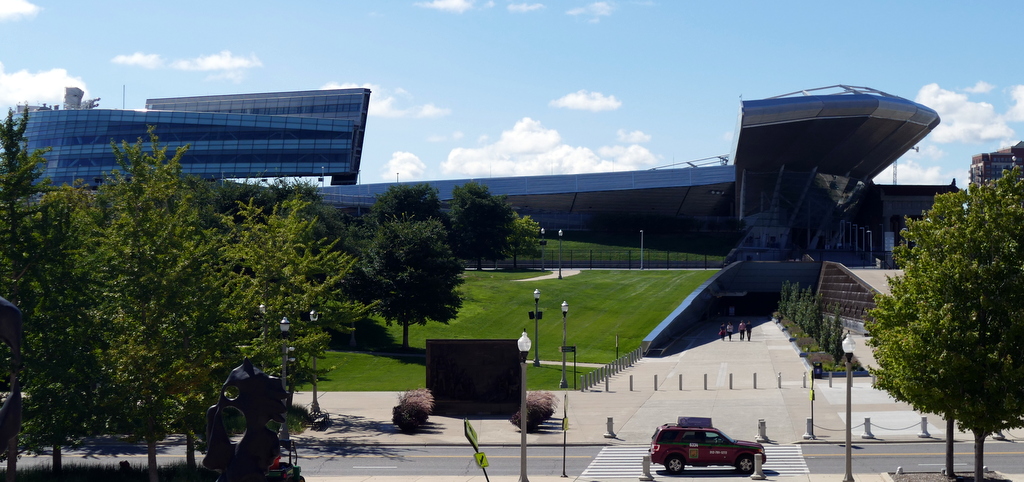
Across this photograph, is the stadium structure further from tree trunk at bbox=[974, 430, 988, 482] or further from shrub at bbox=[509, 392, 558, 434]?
tree trunk at bbox=[974, 430, 988, 482]

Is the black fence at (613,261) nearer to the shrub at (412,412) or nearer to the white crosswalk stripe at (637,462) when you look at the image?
the shrub at (412,412)

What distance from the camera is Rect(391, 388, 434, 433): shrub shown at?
30.8m

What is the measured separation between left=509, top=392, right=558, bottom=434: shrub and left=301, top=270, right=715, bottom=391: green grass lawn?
9209mm

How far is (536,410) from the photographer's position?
30750mm

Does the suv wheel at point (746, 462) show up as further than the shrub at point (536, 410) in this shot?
No

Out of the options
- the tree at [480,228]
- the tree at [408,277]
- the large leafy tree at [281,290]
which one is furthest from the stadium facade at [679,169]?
the large leafy tree at [281,290]

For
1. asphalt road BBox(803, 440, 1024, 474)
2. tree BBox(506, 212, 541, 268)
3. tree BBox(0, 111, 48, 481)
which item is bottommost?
asphalt road BBox(803, 440, 1024, 474)

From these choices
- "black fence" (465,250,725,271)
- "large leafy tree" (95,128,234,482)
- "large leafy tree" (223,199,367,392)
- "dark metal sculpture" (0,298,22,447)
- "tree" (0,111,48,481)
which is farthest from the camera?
"black fence" (465,250,725,271)

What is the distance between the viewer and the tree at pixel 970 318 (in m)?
20.7

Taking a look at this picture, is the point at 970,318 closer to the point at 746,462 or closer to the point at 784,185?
the point at 746,462

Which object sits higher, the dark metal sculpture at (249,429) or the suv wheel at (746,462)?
the dark metal sculpture at (249,429)

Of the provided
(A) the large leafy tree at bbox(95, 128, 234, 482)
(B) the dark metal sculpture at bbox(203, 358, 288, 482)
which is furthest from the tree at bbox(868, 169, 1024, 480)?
(A) the large leafy tree at bbox(95, 128, 234, 482)

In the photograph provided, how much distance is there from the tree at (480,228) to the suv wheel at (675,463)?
65.9 meters

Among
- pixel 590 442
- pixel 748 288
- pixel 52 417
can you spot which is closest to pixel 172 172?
pixel 52 417
